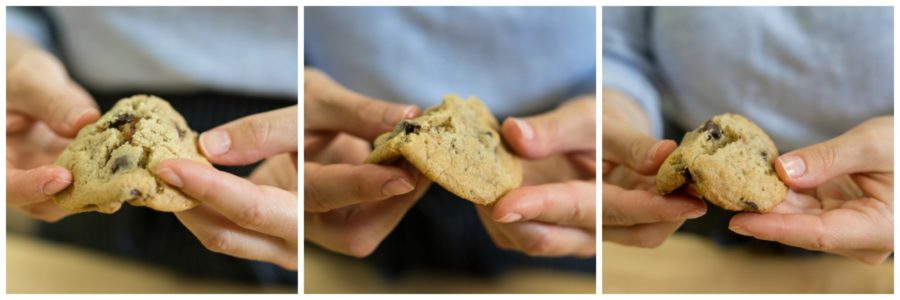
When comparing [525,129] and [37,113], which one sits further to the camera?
[37,113]

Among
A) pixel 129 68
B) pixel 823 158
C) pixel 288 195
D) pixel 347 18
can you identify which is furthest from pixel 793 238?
pixel 129 68

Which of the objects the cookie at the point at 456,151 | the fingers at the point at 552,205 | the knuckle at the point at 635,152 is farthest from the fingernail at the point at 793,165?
the cookie at the point at 456,151

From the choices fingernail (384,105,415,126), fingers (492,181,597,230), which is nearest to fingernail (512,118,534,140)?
fingers (492,181,597,230)

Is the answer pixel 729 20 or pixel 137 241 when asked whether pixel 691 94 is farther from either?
pixel 137 241

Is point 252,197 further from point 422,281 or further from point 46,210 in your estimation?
point 422,281

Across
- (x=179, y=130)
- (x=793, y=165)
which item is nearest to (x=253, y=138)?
(x=179, y=130)

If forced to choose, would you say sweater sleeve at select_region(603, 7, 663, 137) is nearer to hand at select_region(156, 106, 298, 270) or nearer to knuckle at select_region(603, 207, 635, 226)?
knuckle at select_region(603, 207, 635, 226)
